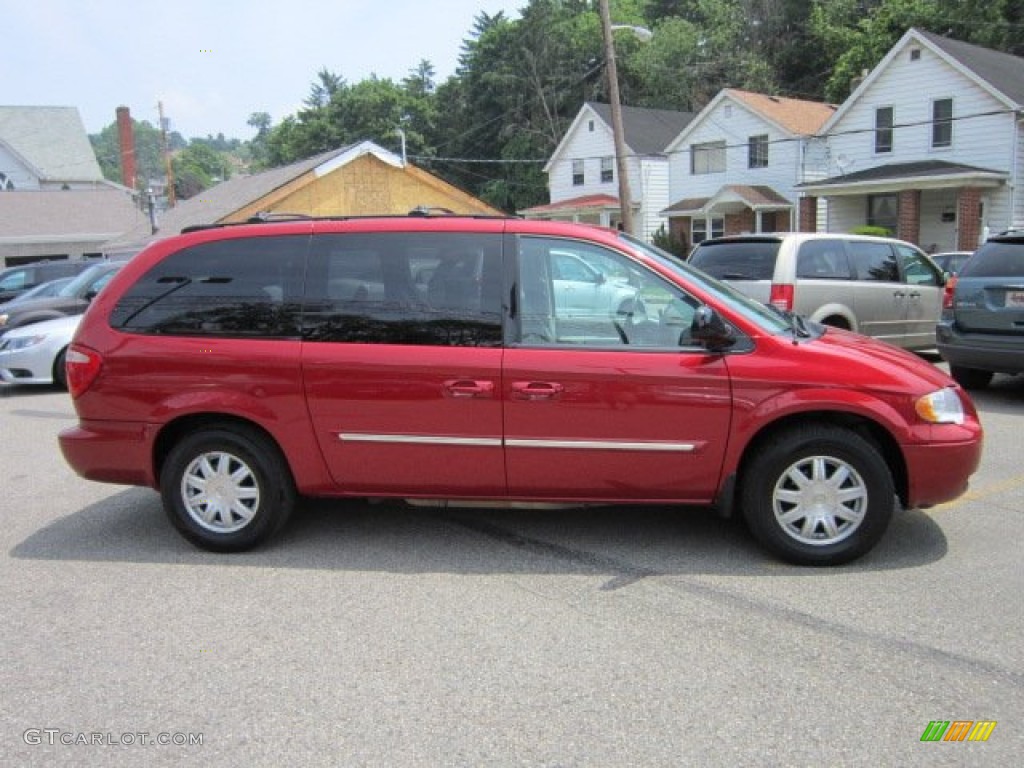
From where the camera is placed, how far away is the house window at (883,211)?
28.5 metres

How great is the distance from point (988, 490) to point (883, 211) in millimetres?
25982

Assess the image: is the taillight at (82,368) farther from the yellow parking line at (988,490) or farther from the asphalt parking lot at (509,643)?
the yellow parking line at (988,490)

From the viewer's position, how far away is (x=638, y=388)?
171 inches

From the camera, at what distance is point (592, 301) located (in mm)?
4535

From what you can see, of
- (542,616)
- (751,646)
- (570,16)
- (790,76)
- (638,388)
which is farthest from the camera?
(570,16)

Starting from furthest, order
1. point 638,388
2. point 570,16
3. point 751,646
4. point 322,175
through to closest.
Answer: point 570,16 → point 322,175 → point 638,388 → point 751,646

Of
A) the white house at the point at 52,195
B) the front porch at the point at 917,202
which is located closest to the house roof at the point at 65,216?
the white house at the point at 52,195

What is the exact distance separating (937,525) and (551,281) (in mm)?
2687

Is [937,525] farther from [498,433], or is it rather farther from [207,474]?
[207,474]

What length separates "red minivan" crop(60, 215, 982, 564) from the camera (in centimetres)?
435

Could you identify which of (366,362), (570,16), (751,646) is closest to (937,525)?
(751,646)

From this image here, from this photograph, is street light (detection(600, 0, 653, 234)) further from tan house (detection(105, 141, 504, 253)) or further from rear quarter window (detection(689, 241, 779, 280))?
rear quarter window (detection(689, 241, 779, 280))

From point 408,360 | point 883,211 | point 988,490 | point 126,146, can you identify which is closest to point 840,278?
point 988,490

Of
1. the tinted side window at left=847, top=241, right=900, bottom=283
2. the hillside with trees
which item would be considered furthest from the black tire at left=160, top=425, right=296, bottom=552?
the hillside with trees
